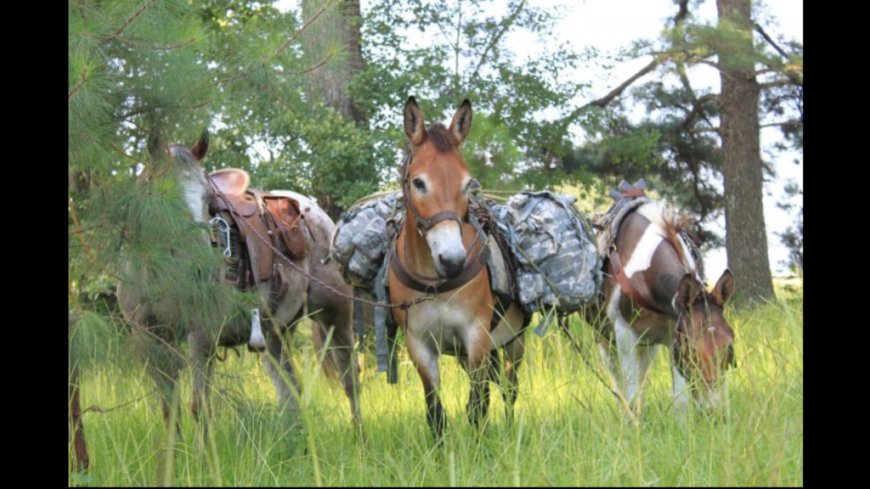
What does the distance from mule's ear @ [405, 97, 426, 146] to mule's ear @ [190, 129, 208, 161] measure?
111 centimetres

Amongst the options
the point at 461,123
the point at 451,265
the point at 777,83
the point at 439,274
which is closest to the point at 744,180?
the point at 777,83

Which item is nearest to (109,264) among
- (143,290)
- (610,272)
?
(143,290)

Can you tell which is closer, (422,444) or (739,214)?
(422,444)

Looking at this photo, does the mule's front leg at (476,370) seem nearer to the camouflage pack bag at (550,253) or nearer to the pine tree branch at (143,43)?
the camouflage pack bag at (550,253)

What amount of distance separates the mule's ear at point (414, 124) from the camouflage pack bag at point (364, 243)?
0.62 metres

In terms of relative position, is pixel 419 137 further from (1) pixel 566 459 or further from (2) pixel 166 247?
(1) pixel 566 459

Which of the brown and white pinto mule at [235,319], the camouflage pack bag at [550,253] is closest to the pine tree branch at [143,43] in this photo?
the brown and white pinto mule at [235,319]

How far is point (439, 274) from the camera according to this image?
4.89m

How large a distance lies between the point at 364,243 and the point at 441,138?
2.98 ft

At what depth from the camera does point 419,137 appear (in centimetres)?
503

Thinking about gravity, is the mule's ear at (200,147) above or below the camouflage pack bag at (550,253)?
above

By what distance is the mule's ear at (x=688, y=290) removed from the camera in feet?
17.8

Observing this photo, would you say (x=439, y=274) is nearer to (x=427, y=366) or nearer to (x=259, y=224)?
(x=427, y=366)

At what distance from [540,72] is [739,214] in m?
2.99
